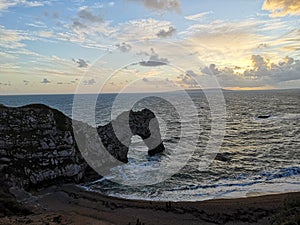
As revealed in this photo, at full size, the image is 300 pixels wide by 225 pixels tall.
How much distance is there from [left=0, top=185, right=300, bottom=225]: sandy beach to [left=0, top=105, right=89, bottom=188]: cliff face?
99.4 inches

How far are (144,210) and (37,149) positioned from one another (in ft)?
51.2

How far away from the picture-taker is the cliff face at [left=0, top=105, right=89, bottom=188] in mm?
32906

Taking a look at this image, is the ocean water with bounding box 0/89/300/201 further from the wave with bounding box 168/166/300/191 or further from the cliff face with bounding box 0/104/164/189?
the cliff face with bounding box 0/104/164/189

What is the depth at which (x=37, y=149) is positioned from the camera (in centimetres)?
3516

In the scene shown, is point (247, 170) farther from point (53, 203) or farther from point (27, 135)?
point (27, 135)

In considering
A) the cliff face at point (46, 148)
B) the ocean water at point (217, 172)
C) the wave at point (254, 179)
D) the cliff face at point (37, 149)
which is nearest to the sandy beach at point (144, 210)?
the ocean water at point (217, 172)

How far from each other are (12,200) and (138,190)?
14.4 m

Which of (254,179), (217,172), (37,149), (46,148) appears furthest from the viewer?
(217,172)

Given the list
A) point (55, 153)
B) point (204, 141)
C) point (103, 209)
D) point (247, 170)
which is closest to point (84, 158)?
point (55, 153)

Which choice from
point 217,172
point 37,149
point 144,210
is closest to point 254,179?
point 217,172

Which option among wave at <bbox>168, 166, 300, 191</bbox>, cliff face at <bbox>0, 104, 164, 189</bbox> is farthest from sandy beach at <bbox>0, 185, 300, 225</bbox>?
wave at <bbox>168, 166, 300, 191</bbox>

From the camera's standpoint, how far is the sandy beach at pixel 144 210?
2538cm

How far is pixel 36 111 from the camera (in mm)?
38844

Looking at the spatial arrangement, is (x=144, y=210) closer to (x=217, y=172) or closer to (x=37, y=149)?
(x=37, y=149)
